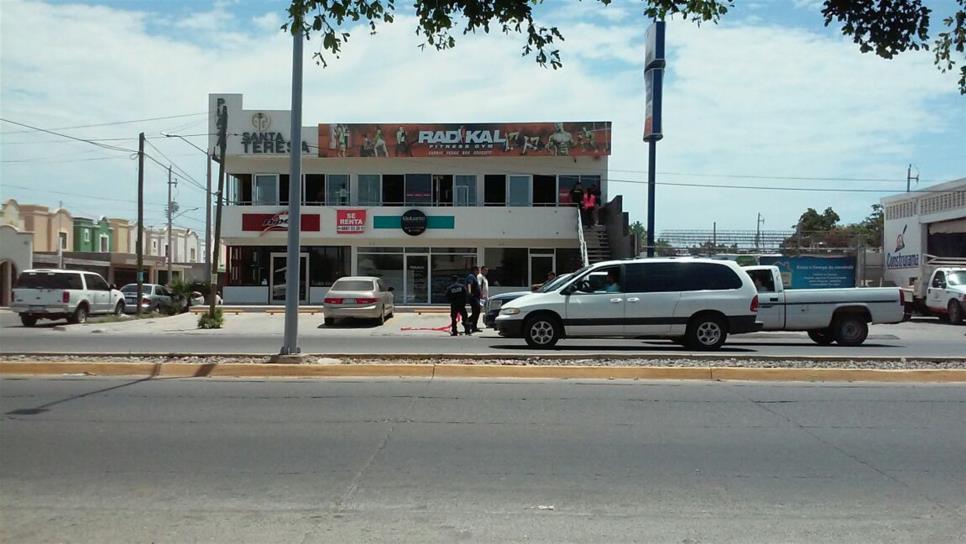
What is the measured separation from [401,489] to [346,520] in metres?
0.78

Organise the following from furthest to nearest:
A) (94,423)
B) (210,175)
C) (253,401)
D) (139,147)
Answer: (210,175)
(139,147)
(253,401)
(94,423)

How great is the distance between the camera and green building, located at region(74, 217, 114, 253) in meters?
58.5

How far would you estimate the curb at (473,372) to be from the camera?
11281 millimetres

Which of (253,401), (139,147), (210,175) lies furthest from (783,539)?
(210,175)

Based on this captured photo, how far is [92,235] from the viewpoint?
6044cm

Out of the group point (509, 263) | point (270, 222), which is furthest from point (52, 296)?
point (509, 263)

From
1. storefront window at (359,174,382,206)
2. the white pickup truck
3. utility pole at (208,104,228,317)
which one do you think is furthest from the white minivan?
storefront window at (359,174,382,206)

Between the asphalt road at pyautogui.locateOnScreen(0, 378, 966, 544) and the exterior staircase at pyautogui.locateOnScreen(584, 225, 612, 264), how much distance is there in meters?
21.6

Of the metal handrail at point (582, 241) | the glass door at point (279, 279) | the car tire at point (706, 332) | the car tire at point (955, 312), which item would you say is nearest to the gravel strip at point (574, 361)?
the car tire at point (706, 332)

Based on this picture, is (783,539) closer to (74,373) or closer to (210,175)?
(74,373)

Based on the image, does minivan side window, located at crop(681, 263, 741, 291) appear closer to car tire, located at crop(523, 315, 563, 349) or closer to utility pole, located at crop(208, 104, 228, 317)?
car tire, located at crop(523, 315, 563, 349)

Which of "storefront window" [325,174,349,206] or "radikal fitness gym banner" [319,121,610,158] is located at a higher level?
"radikal fitness gym banner" [319,121,610,158]

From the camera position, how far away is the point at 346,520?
5.63 meters

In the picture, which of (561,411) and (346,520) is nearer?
(346,520)
